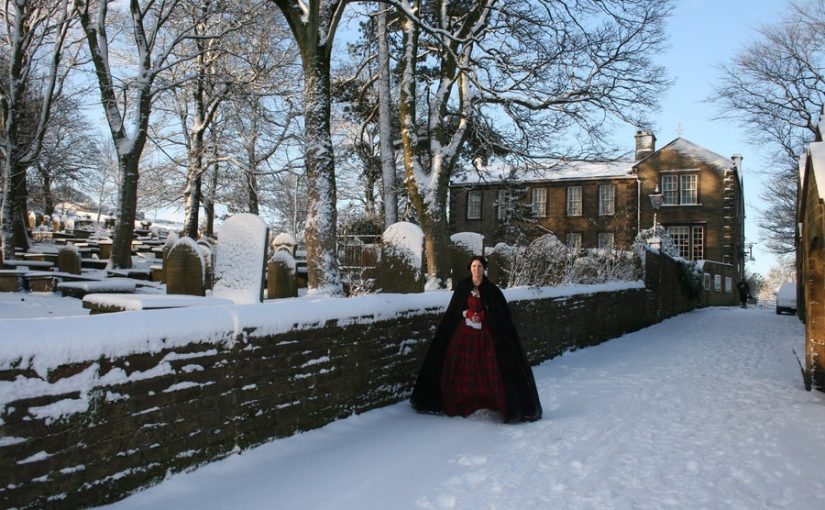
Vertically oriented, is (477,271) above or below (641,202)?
below

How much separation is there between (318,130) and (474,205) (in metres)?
35.1

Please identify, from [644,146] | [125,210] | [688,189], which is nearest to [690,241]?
[688,189]

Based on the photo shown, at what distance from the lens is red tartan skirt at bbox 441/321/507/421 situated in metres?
6.20

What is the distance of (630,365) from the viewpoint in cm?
1036

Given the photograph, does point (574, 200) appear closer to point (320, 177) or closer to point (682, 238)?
point (682, 238)

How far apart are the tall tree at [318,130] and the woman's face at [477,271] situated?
4354 millimetres

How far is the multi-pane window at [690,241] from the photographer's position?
38438mm

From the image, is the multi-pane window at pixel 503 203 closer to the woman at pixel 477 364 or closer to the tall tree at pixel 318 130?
the tall tree at pixel 318 130

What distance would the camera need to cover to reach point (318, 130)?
10.2 m

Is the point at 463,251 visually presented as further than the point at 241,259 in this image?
Yes

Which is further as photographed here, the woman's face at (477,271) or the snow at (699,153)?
the snow at (699,153)

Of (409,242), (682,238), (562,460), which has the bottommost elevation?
(562,460)

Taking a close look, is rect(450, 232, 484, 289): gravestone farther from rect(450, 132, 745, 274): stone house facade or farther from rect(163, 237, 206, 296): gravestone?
rect(450, 132, 745, 274): stone house facade

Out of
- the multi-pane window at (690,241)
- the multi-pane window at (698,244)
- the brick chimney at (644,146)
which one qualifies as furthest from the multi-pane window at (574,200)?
the multi-pane window at (698,244)
